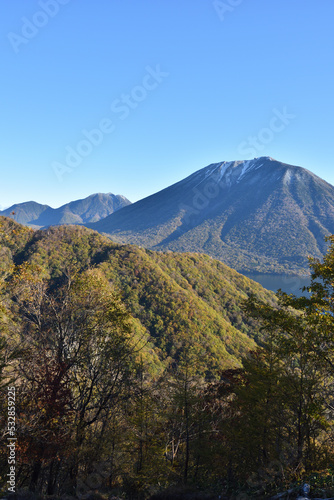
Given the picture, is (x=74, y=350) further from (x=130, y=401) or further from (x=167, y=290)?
(x=167, y=290)

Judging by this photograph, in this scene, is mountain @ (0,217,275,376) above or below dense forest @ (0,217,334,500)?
above

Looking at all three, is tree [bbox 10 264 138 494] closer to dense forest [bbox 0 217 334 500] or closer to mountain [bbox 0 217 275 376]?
dense forest [bbox 0 217 334 500]

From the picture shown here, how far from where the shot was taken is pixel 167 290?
92500mm

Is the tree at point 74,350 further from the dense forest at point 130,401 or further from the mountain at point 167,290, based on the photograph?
the mountain at point 167,290

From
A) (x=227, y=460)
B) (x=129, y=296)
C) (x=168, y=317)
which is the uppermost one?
(x=129, y=296)

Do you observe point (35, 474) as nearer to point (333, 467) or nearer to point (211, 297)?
point (333, 467)

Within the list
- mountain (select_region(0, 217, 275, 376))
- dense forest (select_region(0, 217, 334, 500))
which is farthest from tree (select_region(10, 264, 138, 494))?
mountain (select_region(0, 217, 275, 376))

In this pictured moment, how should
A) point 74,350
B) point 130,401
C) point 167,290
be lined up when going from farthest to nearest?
point 167,290
point 130,401
point 74,350

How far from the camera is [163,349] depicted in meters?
71.2

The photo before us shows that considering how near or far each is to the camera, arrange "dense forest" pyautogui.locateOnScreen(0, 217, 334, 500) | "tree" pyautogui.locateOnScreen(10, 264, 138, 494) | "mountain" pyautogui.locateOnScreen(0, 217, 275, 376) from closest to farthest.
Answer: "dense forest" pyautogui.locateOnScreen(0, 217, 334, 500) < "tree" pyautogui.locateOnScreen(10, 264, 138, 494) < "mountain" pyautogui.locateOnScreen(0, 217, 275, 376)

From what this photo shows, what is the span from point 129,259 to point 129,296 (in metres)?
20.8

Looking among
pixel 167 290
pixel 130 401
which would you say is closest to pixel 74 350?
pixel 130 401

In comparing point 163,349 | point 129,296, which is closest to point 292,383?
point 163,349

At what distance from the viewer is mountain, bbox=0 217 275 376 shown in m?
71.9
